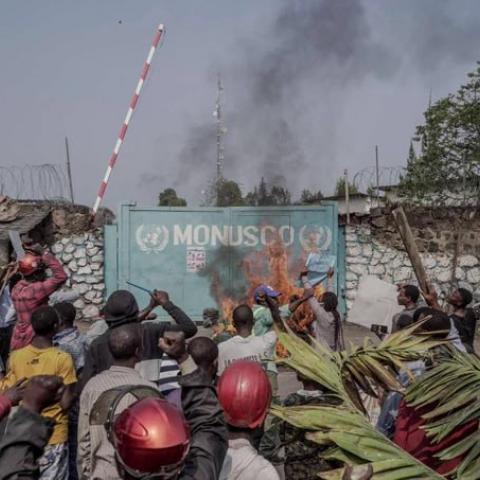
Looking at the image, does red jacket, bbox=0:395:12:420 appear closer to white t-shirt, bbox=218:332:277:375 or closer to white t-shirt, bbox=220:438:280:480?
white t-shirt, bbox=220:438:280:480

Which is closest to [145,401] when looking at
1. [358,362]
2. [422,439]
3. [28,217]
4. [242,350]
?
[422,439]

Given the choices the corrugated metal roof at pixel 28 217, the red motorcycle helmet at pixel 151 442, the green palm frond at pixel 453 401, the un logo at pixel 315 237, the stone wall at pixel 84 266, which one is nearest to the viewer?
the red motorcycle helmet at pixel 151 442

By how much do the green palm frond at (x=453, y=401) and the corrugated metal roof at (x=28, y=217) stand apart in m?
9.60

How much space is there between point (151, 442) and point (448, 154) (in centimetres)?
1344

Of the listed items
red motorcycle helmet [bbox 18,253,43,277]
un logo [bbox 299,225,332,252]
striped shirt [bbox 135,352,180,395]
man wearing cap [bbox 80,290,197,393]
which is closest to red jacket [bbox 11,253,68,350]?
red motorcycle helmet [bbox 18,253,43,277]

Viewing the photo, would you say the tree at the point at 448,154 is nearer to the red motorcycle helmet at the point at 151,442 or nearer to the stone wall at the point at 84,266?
the stone wall at the point at 84,266

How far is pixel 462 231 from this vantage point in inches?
505

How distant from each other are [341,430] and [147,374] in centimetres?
188

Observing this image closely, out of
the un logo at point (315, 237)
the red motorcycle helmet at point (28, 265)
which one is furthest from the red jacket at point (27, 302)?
the un logo at point (315, 237)

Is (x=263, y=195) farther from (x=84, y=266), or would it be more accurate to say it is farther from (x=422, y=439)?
(x=422, y=439)

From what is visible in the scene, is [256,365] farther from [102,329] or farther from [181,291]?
[181,291]

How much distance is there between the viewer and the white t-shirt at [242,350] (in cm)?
493

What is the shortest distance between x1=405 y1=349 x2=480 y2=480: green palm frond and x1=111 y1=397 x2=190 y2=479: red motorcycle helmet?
49.3 inches

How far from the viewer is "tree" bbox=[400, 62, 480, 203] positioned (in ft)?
46.1
